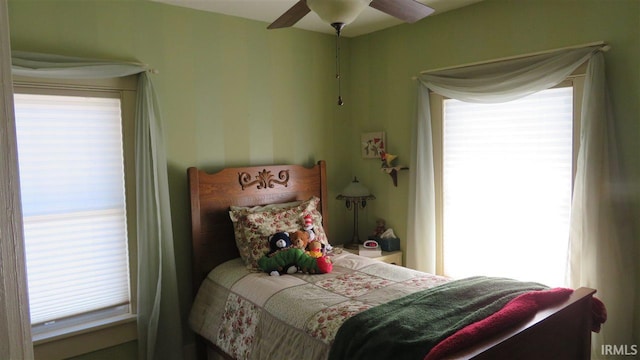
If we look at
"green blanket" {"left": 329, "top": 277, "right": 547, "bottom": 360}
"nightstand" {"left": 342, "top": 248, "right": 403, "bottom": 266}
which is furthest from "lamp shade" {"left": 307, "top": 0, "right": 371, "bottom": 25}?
"nightstand" {"left": 342, "top": 248, "right": 403, "bottom": 266}

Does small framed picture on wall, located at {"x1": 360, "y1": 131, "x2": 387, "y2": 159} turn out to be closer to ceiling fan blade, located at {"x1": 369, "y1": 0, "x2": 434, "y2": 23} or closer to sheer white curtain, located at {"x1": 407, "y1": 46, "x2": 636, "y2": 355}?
sheer white curtain, located at {"x1": 407, "y1": 46, "x2": 636, "y2": 355}

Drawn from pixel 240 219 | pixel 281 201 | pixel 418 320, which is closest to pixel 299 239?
pixel 240 219

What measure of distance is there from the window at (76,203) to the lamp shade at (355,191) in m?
1.74

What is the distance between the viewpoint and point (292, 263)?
9.66ft

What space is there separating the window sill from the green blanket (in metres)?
1.62

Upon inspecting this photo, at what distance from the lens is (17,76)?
2518mm

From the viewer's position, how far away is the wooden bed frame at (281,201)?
195cm

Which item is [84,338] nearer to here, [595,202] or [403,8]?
[403,8]

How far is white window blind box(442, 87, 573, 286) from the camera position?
293 centimetres

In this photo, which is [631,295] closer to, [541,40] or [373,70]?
[541,40]

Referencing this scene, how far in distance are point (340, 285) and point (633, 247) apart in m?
1.69

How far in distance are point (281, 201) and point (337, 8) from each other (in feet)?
6.50

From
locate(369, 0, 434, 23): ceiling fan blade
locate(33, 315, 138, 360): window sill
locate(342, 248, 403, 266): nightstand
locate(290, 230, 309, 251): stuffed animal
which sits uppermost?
locate(369, 0, 434, 23): ceiling fan blade

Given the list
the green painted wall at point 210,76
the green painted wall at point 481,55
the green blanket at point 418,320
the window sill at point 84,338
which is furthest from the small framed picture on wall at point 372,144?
the window sill at point 84,338
